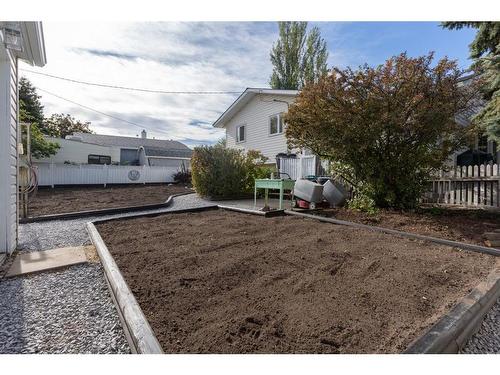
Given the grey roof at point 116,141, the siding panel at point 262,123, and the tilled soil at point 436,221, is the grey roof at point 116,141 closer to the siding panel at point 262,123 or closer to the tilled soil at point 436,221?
the siding panel at point 262,123

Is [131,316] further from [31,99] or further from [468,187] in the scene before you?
[31,99]

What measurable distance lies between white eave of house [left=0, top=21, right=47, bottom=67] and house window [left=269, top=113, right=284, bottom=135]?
10.4 meters

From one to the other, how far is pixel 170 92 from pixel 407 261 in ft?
55.6

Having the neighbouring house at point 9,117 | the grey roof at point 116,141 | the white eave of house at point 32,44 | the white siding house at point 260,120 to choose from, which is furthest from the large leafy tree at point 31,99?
the neighbouring house at point 9,117

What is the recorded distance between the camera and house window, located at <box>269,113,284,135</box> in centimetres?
1353

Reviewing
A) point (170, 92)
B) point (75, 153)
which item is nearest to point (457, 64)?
point (170, 92)

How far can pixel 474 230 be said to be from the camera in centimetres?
415

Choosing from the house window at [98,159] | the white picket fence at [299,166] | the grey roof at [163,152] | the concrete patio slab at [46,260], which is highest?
the grey roof at [163,152]

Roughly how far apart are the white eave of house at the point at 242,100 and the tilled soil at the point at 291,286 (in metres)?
9.74

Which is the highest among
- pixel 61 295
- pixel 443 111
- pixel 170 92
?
pixel 170 92

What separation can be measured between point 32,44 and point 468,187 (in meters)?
9.46

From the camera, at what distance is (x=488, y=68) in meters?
5.34

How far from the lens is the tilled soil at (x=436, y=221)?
156 inches
